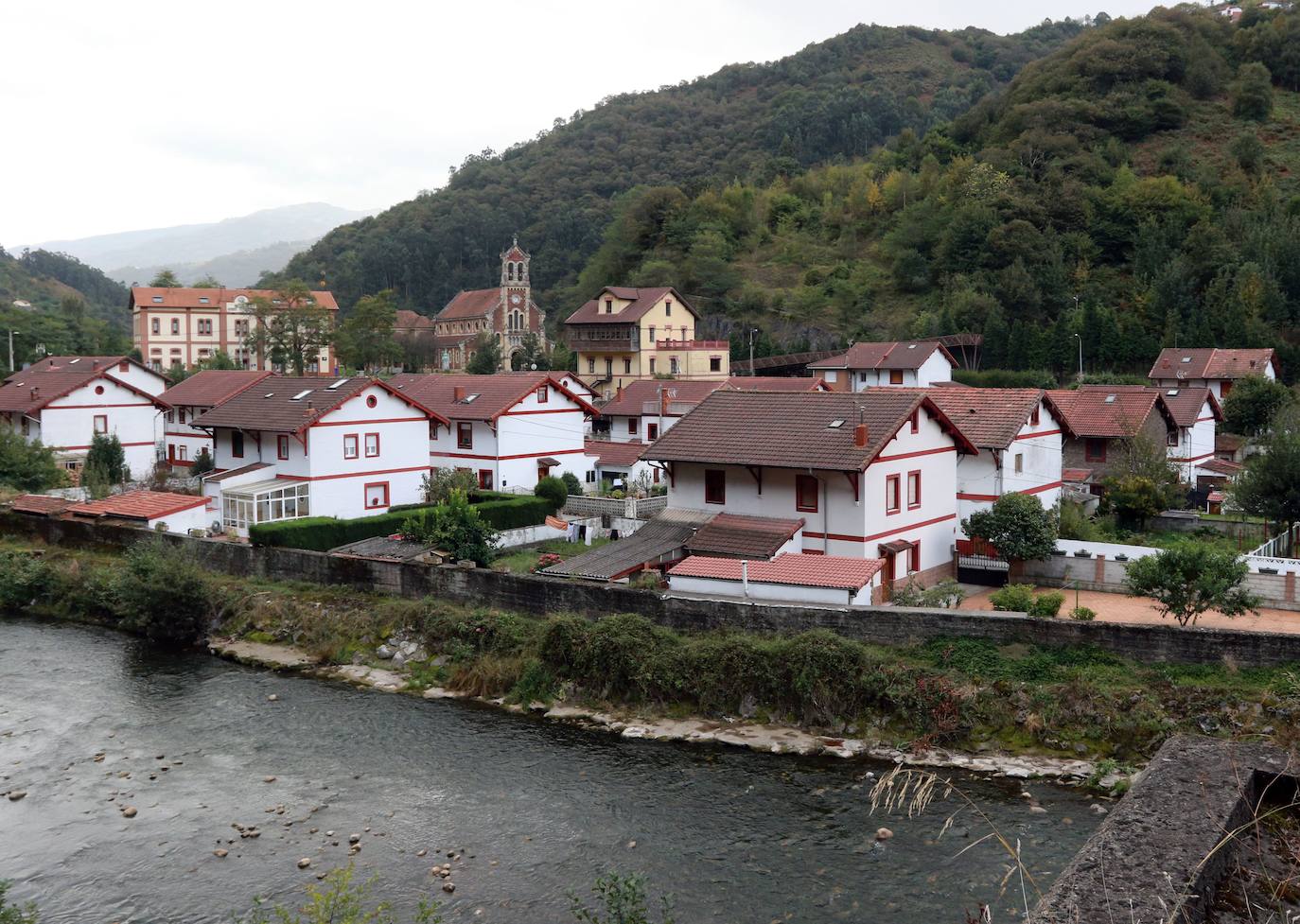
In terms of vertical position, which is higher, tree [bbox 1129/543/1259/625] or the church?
the church

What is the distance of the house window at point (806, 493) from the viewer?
24906mm

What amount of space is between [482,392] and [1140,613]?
2413cm

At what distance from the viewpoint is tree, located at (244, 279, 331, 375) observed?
65.2 m

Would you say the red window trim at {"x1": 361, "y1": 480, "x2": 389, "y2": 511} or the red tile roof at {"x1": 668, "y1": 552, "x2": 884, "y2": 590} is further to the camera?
the red window trim at {"x1": 361, "y1": 480, "x2": 389, "y2": 511}

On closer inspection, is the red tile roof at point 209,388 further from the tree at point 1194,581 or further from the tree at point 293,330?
the tree at point 1194,581

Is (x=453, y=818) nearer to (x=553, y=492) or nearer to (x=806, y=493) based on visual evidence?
(x=806, y=493)

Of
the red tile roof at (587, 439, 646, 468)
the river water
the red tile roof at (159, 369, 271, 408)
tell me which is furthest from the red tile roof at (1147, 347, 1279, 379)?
the red tile roof at (159, 369, 271, 408)

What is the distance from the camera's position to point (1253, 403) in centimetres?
4703

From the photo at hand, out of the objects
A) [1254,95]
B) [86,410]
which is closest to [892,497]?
[86,410]

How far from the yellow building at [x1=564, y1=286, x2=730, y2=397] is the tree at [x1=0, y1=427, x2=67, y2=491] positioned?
102 ft

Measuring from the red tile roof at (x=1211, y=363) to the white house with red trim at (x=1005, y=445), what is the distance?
2542cm

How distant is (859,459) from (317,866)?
13919mm

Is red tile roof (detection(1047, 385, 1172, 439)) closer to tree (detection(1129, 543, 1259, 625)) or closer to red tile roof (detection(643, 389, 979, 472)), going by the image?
red tile roof (detection(643, 389, 979, 472))

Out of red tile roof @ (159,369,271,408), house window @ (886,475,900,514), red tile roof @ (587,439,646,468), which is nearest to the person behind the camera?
house window @ (886,475,900,514)
